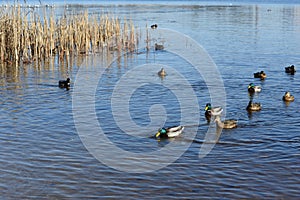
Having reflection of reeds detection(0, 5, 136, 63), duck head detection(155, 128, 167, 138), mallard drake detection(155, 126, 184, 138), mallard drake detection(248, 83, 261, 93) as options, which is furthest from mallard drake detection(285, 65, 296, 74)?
duck head detection(155, 128, 167, 138)

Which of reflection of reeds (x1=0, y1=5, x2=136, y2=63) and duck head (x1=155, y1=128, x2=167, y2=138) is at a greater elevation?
reflection of reeds (x1=0, y1=5, x2=136, y2=63)

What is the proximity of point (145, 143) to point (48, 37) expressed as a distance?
14.2 metres

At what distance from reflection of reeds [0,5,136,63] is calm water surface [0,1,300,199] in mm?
1217

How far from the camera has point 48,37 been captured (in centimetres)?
2603

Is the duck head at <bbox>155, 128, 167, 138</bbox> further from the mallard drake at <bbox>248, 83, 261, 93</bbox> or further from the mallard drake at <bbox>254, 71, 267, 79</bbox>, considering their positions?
the mallard drake at <bbox>254, 71, 267, 79</bbox>

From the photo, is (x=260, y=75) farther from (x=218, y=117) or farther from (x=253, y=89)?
(x=218, y=117)

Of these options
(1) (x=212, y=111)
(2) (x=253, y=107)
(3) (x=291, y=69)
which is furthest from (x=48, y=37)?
(2) (x=253, y=107)

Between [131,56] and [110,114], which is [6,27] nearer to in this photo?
[131,56]

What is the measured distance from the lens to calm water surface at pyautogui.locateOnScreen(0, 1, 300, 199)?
1045 centimetres

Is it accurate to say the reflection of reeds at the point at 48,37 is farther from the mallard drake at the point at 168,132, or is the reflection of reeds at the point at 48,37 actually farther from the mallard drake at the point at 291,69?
the mallard drake at the point at 168,132

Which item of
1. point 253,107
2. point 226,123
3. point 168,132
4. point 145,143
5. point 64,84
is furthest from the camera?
point 64,84

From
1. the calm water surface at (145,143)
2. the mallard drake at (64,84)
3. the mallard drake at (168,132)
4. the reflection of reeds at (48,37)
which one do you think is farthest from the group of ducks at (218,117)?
the reflection of reeds at (48,37)

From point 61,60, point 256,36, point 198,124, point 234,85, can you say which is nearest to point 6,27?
point 61,60

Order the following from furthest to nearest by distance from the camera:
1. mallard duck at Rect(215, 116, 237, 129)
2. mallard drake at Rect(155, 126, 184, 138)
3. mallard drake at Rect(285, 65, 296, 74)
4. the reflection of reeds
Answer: the reflection of reeds
mallard drake at Rect(285, 65, 296, 74)
mallard duck at Rect(215, 116, 237, 129)
mallard drake at Rect(155, 126, 184, 138)
